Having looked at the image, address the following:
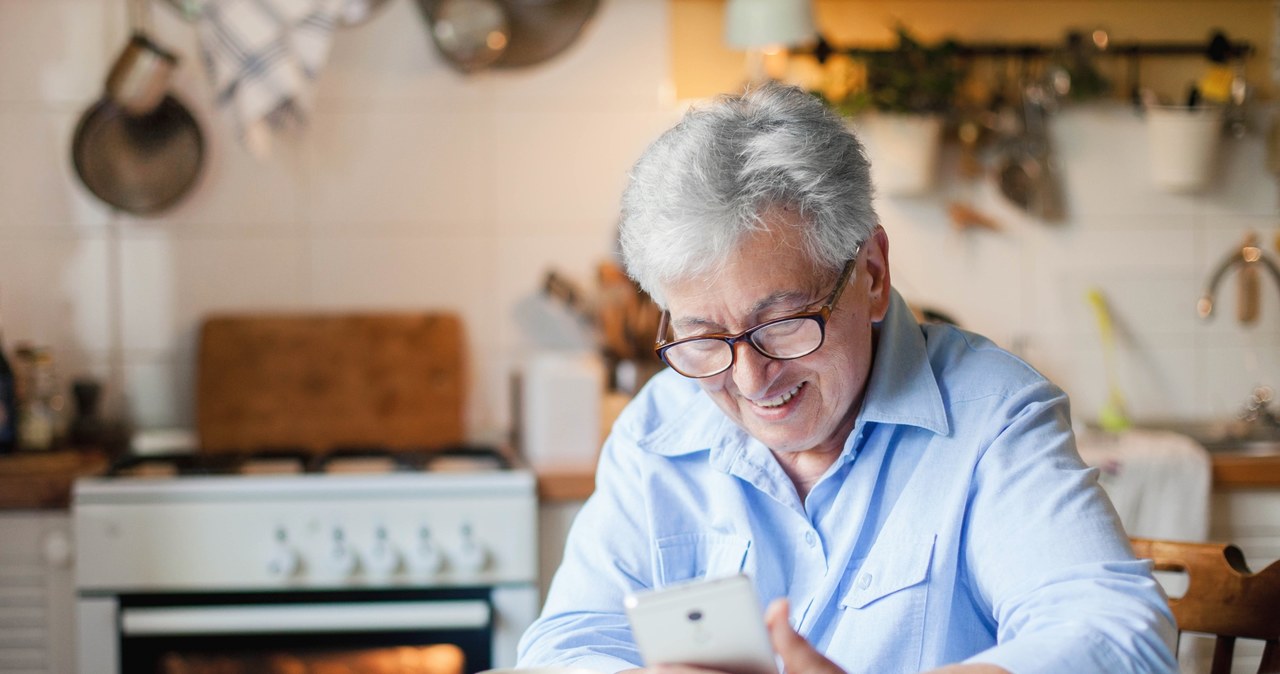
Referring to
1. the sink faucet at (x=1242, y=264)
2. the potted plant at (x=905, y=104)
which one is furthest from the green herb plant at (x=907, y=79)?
the sink faucet at (x=1242, y=264)

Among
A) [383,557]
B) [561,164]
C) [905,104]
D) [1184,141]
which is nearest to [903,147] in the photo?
[905,104]

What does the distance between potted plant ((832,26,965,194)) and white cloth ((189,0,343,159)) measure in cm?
115

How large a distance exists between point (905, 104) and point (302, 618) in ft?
5.51

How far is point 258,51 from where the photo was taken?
2.50 metres

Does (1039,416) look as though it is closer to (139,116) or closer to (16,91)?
(139,116)

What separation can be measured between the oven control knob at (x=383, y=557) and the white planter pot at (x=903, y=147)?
1.33 m

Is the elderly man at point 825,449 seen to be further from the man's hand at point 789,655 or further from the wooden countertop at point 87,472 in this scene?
the wooden countertop at point 87,472

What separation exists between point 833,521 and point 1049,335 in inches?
72.4

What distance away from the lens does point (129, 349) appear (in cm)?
272

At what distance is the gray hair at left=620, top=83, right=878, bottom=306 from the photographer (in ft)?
3.60

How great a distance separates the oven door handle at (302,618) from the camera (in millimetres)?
2189

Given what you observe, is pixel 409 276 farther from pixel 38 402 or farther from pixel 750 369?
pixel 750 369

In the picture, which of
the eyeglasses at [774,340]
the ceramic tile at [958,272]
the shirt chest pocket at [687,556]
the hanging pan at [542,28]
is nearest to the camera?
the eyeglasses at [774,340]

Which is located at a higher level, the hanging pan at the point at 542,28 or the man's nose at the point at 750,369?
the hanging pan at the point at 542,28
